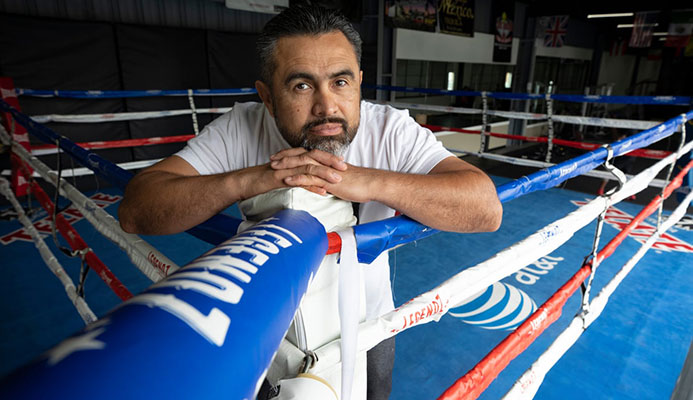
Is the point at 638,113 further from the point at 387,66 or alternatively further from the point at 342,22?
the point at 342,22

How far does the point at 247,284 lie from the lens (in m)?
0.32

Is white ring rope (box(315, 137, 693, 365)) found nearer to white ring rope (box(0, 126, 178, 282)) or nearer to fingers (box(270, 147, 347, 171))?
fingers (box(270, 147, 347, 171))

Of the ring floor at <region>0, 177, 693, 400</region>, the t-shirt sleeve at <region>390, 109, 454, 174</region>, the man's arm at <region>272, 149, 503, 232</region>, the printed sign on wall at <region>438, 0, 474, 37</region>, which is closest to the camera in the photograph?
the man's arm at <region>272, 149, 503, 232</region>

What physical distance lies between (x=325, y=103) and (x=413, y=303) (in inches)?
21.6

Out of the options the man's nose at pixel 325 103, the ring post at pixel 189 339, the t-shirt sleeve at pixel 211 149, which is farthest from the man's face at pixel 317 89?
the ring post at pixel 189 339

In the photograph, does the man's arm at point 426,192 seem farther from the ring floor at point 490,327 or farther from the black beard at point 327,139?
the ring floor at point 490,327

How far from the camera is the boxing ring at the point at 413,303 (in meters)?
0.23

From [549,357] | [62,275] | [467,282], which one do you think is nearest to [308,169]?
[467,282]

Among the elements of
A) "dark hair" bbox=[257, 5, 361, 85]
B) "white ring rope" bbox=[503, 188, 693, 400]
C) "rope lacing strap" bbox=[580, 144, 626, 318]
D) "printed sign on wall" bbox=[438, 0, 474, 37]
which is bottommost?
"white ring rope" bbox=[503, 188, 693, 400]

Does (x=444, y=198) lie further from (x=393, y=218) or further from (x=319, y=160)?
(x=319, y=160)

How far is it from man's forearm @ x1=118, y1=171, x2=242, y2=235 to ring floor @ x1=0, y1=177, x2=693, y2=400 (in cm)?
51

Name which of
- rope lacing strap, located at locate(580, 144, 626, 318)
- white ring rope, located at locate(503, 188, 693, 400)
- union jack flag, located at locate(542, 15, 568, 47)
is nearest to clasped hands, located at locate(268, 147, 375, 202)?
white ring rope, located at locate(503, 188, 693, 400)

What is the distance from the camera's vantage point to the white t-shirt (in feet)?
3.59

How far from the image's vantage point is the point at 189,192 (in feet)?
2.71
